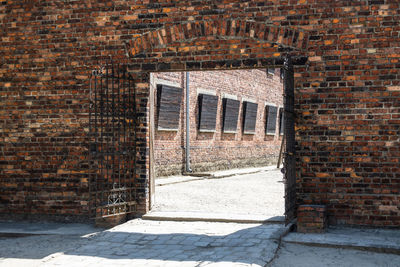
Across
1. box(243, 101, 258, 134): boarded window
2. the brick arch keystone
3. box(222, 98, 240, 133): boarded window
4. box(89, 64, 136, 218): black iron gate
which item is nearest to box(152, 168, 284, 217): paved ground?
box(89, 64, 136, 218): black iron gate

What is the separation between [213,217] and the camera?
7434 mm

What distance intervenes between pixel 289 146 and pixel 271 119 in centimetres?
1671

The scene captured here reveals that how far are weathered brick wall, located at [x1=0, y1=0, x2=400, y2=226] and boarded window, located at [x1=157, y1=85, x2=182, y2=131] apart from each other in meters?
6.26

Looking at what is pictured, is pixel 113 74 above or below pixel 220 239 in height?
above

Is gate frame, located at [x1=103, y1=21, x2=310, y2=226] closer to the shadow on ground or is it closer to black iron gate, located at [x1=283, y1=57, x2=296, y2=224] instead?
black iron gate, located at [x1=283, y1=57, x2=296, y2=224]

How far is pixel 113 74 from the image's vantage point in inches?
285

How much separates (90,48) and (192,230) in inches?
134

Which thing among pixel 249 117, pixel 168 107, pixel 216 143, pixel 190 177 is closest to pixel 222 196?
pixel 190 177

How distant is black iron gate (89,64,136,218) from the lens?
291 inches

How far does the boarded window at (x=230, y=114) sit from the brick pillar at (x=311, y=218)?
1176 cm

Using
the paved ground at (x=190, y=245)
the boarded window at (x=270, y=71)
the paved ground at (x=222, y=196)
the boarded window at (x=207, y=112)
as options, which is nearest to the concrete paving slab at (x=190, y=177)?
the paved ground at (x=222, y=196)

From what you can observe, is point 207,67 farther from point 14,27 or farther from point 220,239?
point 14,27

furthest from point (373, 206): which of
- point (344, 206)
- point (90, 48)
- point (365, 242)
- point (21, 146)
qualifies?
point (21, 146)

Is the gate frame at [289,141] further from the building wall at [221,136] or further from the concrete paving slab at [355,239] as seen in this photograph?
the building wall at [221,136]
